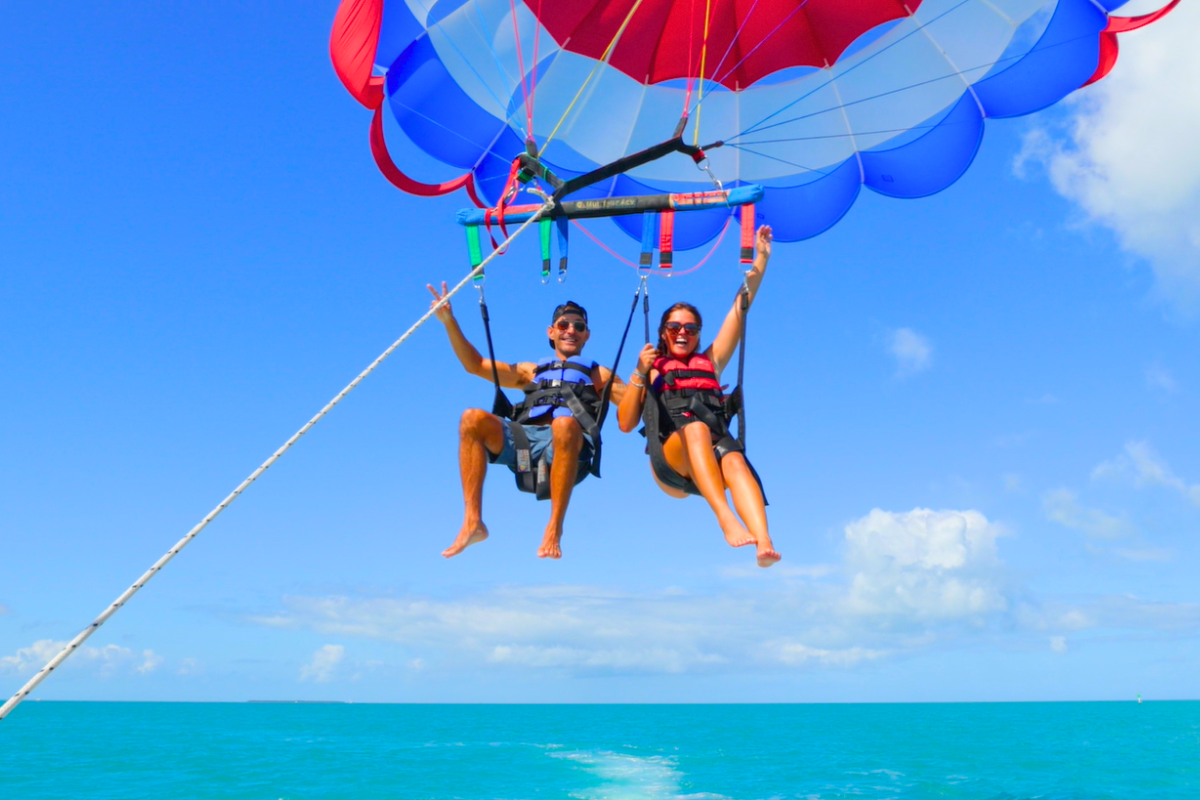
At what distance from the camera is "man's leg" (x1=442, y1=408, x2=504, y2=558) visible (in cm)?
569

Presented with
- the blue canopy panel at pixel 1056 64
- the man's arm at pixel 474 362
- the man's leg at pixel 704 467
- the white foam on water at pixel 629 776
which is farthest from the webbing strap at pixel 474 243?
the white foam on water at pixel 629 776

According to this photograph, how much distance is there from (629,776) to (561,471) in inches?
1276

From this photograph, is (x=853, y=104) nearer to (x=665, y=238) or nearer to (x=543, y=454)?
(x=665, y=238)

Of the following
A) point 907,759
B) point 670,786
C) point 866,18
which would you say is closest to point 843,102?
point 866,18

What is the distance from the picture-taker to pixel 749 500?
17.1 feet

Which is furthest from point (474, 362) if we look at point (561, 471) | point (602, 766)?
point (602, 766)

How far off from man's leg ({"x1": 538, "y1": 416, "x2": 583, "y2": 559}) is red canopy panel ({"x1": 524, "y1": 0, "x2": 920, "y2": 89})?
313 centimetres

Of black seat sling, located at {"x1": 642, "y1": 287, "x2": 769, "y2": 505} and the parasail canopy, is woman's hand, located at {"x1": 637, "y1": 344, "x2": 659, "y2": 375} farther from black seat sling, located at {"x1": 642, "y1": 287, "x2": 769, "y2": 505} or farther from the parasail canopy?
the parasail canopy

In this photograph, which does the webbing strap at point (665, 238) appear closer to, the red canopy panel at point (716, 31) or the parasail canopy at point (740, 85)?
the parasail canopy at point (740, 85)

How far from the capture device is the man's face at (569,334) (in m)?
6.29

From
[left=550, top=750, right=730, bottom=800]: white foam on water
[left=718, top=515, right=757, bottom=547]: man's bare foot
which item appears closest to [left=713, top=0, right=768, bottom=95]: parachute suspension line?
[left=718, top=515, right=757, bottom=547]: man's bare foot

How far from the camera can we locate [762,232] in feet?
19.6

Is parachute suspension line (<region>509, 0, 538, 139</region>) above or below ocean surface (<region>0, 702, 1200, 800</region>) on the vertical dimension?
above

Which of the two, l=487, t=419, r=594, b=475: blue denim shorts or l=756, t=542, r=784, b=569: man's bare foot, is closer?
l=756, t=542, r=784, b=569: man's bare foot
